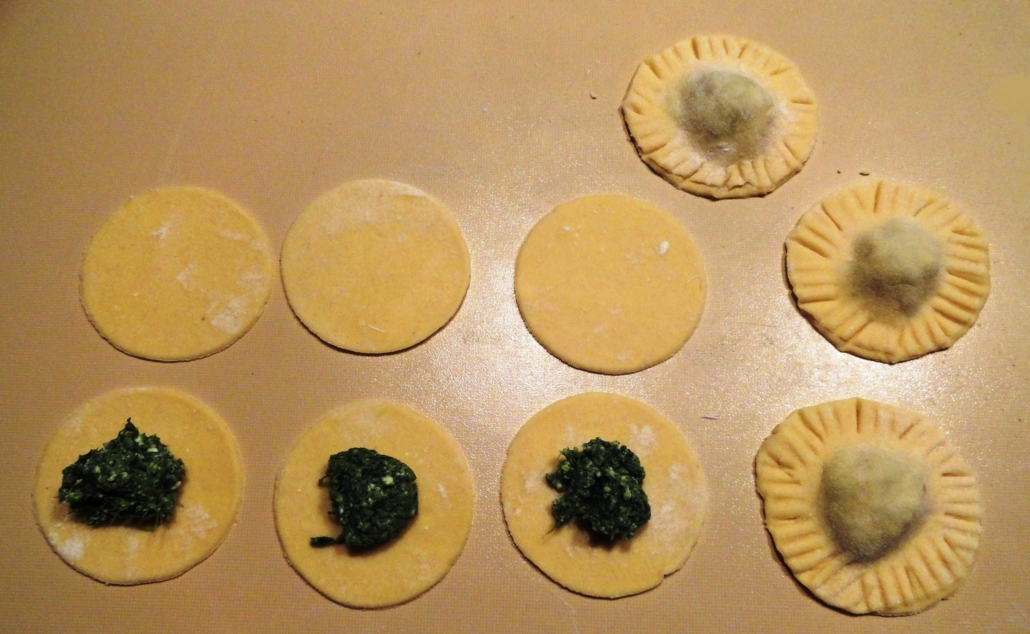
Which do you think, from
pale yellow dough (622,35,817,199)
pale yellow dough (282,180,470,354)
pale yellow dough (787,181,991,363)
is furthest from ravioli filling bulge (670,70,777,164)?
pale yellow dough (282,180,470,354)

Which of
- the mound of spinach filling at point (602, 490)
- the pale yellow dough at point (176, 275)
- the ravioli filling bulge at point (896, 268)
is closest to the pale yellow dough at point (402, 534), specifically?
the mound of spinach filling at point (602, 490)

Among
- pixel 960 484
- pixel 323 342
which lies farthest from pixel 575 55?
pixel 960 484

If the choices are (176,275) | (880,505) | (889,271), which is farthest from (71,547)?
(889,271)

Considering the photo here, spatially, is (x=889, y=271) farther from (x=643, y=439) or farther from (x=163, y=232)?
(x=163, y=232)

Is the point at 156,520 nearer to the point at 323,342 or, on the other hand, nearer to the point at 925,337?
the point at 323,342

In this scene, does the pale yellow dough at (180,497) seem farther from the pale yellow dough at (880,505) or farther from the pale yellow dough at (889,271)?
the pale yellow dough at (889,271)
